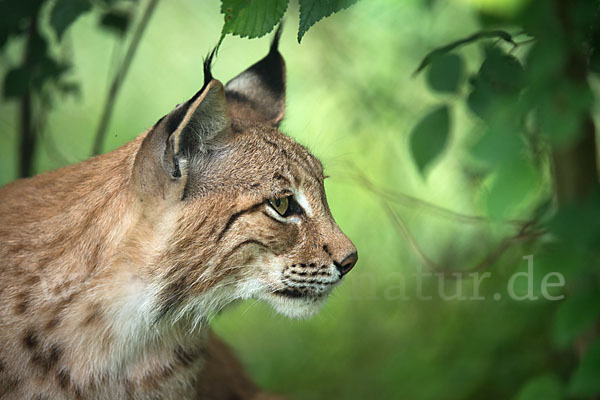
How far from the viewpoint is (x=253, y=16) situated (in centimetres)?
226

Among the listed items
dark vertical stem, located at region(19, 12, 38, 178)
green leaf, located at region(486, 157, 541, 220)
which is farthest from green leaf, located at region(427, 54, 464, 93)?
→ dark vertical stem, located at region(19, 12, 38, 178)

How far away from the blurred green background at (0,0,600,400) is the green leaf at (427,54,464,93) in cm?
258

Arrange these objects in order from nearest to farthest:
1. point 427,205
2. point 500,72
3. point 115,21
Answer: point 500,72 → point 427,205 → point 115,21

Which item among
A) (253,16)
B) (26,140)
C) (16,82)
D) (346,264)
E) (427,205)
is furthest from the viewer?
(26,140)

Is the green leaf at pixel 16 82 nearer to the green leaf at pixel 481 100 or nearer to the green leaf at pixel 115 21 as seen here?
the green leaf at pixel 115 21

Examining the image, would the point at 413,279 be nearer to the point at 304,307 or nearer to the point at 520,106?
the point at 304,307

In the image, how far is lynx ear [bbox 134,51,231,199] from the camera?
2391 millimetres

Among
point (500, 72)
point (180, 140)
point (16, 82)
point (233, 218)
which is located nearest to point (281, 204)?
point (233, 218)

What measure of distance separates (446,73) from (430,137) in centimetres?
28

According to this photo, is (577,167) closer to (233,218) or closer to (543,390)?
(543,390)

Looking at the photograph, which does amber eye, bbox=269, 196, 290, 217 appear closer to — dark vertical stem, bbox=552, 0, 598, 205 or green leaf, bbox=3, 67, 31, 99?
dark vertical stem, bbox=552, 0, 598, 205

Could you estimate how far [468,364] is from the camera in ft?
14.4

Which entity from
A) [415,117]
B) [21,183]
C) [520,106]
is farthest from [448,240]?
[520,106]

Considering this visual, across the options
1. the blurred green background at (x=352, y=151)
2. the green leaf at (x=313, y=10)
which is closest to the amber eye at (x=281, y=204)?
the green leaf at (x=313, y=10)
